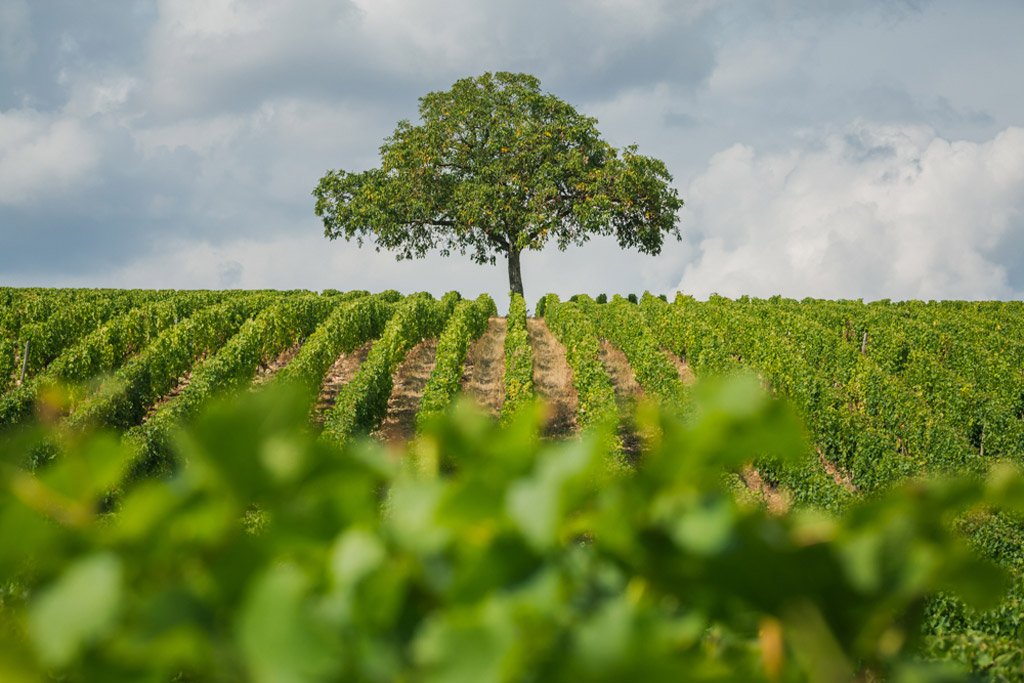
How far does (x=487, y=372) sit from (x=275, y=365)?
6817mm

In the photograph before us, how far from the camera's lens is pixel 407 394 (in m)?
19.2

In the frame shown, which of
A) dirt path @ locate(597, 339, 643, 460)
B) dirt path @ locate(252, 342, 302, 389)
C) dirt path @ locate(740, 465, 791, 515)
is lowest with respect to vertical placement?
dirt path @ locate(740, 465, 791, 515)

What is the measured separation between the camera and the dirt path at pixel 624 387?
1513 centimetres

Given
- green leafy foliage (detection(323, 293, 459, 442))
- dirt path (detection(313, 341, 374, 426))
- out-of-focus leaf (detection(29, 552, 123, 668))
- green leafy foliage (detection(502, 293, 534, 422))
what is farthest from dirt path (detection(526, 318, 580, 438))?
out-of-focus leaf (detection(29, 552, 123, 668))

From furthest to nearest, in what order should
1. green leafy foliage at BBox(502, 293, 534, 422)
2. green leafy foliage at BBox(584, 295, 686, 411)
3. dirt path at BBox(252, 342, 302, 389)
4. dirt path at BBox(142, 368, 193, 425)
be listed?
dirt path at BBox(252, 342, 302, 389)
dirt path at BBox(142, 368, 193, 425)
green leafy foliage at BBox(584, 295, 686, 411)
green leafy foliage at BBox(502, 293, 534, 422)

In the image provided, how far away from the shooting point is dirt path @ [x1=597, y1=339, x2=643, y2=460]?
1513 centimetres

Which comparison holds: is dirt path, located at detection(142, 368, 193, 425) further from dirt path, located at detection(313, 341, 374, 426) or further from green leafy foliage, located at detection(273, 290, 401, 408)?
dirt path, located at detection(313, 341, 374, 426)

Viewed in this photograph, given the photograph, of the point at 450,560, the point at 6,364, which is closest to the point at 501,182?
the point at 6,364

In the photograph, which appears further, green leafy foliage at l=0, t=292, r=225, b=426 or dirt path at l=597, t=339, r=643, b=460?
dirt path at l=597, t=339, r=643, b=460

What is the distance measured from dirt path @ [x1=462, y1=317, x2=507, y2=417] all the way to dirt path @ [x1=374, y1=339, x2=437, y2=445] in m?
1.34

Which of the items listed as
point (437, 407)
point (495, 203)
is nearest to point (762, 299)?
point (495, 203)

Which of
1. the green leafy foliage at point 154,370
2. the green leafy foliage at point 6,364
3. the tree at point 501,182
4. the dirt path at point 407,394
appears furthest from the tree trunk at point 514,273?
the green leafy foliage at point 6,364

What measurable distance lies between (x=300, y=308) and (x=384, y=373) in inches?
353

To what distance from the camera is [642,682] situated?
0.49 m
